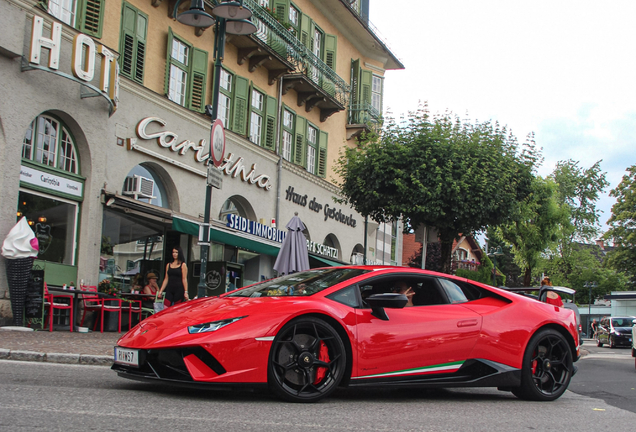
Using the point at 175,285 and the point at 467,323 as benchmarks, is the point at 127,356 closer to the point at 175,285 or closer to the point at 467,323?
the point at 467,323

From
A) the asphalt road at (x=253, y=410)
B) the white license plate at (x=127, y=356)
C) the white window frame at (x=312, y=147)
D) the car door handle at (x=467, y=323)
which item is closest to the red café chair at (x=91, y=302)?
the asphalt road at (x=253, y=410)

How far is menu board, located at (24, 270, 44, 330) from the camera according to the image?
13.4 m

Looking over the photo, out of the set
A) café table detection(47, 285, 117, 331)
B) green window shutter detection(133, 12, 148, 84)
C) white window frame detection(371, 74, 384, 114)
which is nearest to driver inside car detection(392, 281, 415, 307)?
café table detection(47, 285, 117, 331)

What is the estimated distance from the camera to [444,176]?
63.8 ft

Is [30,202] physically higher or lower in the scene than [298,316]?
higher

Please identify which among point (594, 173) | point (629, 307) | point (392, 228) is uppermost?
point (594, 173)

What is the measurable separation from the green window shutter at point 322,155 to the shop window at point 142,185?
35.2ft

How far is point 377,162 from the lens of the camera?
2052cm

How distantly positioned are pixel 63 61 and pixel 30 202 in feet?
10.1

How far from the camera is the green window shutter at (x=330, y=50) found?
29.0 meters

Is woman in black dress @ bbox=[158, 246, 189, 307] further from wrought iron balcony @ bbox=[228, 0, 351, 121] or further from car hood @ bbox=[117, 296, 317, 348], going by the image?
wrought iron balcony @ bbox=[228, 0, 351, 121]

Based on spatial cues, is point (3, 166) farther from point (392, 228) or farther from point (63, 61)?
point (392, 228)

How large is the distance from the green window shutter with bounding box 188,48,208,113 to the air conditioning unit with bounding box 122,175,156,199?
10.7 ft

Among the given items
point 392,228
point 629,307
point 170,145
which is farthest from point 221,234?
point 629,307
